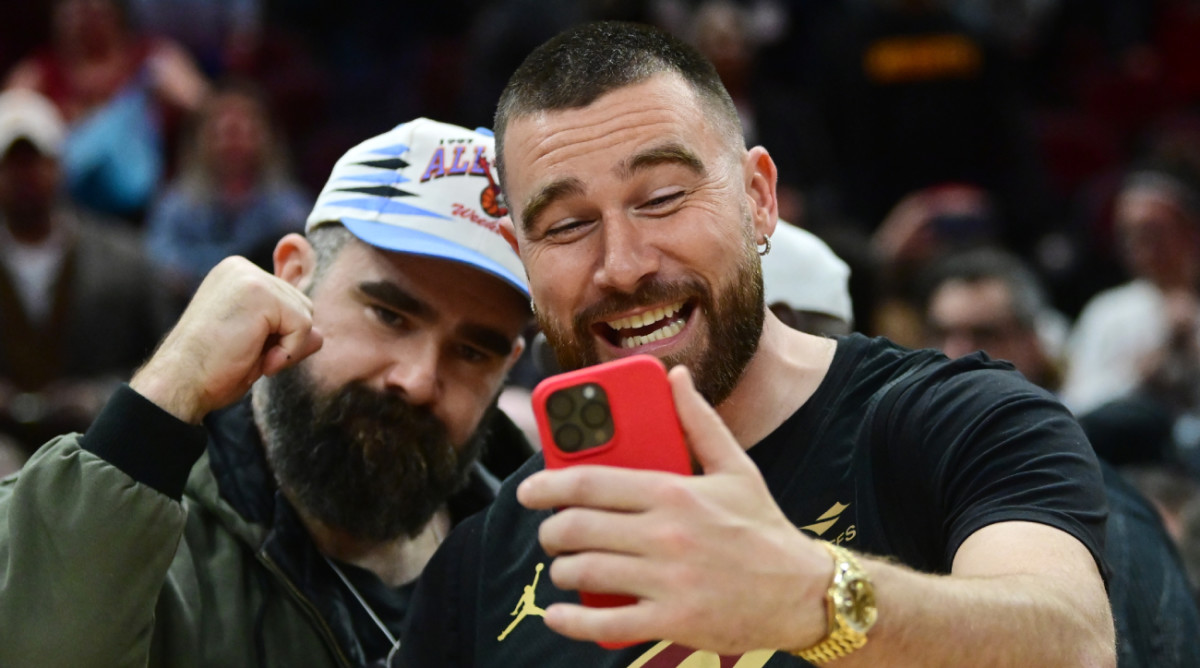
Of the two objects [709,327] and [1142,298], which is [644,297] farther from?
[1142,298]

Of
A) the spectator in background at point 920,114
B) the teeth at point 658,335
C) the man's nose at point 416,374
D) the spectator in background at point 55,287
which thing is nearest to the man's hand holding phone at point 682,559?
the teeth at point 658,335

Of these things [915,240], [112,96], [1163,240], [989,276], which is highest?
[112,96]

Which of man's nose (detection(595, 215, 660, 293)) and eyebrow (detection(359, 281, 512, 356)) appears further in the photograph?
eyebrow (detection(359, 281, 512, 356))

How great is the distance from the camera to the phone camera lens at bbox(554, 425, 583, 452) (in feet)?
5.20

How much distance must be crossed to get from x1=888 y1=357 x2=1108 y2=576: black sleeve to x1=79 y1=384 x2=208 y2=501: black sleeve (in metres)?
1.16

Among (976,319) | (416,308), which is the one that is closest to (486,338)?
(416,308)

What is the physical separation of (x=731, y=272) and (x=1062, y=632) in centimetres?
78

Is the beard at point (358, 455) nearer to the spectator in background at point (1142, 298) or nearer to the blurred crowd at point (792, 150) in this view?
the blurred crowd at point (792, 150)

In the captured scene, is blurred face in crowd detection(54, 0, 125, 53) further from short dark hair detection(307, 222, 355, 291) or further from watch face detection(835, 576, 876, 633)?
watch face detection(835, 576, 876, 633)

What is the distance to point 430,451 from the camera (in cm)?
288

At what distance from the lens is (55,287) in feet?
20.9

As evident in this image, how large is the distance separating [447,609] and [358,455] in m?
0.53

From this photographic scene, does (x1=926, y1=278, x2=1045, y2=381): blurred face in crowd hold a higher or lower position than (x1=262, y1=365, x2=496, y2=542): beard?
lower

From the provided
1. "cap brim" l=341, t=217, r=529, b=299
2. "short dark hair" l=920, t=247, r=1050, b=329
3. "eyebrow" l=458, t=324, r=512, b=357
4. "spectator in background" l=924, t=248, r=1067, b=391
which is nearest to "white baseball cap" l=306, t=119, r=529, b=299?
"cap brim" l=341, t=217, r=529, b=299
